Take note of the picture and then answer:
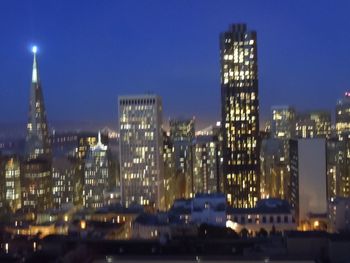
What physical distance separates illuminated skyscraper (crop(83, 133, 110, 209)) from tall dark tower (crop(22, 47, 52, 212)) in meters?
1.14

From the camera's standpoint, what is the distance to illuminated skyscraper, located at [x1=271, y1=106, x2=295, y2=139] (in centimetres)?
2531

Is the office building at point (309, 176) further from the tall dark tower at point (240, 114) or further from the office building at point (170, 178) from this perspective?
the office building at point (170, 178)

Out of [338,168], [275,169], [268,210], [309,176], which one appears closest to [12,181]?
[275,169]

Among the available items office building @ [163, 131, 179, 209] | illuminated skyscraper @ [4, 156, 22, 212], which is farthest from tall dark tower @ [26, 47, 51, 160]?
office building @ [163, 131, 179, 209]

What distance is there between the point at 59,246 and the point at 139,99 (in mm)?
14190

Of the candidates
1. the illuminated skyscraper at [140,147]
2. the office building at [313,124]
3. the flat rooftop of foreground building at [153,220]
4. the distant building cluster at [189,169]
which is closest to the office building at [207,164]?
the distant building cluster at [189,169]

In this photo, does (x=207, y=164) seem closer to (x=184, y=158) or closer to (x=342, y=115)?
(x=184, y=158)

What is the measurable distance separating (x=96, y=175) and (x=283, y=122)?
9553 millimetres

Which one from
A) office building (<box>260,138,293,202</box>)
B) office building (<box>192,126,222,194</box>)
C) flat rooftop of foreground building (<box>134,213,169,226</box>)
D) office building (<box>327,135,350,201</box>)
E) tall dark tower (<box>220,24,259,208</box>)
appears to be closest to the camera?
flat rooftop of foreground building (<box>134,213,169,226</box>)

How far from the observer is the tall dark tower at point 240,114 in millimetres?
20312

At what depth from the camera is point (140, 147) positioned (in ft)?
61.1

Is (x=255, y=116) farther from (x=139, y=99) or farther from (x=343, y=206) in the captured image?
(x=343, y=206)

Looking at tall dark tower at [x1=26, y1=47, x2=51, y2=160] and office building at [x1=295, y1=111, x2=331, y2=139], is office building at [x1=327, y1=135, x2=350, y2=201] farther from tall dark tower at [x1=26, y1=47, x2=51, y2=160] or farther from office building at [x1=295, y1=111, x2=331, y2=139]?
tall dark tower at [x1=26, y1=47, x2=51, y2=160]

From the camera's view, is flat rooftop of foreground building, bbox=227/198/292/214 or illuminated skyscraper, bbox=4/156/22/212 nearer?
flat rooftop of foreground building, bbox=227/198/292/214
